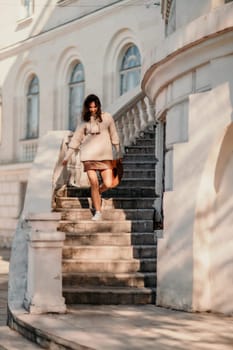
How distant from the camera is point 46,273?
9.29 meters

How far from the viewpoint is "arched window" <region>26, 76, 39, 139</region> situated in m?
28.7

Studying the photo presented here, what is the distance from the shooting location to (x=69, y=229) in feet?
37.7

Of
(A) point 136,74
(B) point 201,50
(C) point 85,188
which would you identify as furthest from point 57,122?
(B) point 201,50

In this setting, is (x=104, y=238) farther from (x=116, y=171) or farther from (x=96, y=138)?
(x=96, y=138)

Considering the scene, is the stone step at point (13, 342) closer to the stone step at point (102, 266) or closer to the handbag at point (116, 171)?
the stone step at point (102, 266)

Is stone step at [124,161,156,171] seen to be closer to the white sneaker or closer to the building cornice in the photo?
the white sneaker

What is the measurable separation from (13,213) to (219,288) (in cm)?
1978

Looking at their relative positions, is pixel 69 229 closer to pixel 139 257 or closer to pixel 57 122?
pixel 139 257

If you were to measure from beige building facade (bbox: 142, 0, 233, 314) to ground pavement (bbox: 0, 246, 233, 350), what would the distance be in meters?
0.33

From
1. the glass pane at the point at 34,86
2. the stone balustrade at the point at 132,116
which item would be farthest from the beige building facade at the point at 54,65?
the stone balustrade at the point at 132,116

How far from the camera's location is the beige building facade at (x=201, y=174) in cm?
901

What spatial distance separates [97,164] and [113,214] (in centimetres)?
76

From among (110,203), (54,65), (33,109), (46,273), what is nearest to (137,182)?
(110,203)

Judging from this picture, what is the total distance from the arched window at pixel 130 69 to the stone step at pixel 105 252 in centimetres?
1269
